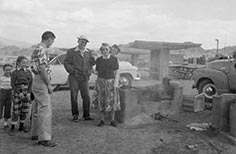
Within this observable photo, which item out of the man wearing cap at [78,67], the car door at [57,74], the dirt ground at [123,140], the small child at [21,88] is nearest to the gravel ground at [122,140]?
the dirt ground at [123,140]

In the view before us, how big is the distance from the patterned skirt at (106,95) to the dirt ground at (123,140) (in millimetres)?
404

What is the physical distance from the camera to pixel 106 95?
5.70m

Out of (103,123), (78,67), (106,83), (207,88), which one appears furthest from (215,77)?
(78,67)

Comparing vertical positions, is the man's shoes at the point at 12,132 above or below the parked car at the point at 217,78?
below

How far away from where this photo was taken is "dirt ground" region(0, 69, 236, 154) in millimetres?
4332

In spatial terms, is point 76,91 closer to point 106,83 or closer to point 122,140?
point 106,83

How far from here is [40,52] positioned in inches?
167

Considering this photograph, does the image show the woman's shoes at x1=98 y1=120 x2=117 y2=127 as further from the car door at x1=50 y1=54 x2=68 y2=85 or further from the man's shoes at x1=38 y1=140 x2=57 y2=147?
the car door at x1=50 y1=54 x2=68 y2=85

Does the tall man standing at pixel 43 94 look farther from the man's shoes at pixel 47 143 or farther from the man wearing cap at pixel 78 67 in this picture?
the man wearing cap at pixel 78 67

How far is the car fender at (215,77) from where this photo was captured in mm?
8094

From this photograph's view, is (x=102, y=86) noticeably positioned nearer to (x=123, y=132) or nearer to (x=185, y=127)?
(x=123, y=132)

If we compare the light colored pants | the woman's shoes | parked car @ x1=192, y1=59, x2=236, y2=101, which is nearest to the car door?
parked car @ x1=192, y1=59, x2=236, y2=101

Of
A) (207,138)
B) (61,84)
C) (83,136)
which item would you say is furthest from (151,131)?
(61,84)

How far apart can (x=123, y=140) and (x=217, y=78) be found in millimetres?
4667
